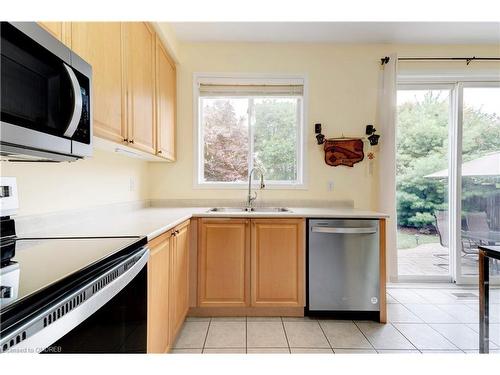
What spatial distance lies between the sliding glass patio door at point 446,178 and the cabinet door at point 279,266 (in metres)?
1.55

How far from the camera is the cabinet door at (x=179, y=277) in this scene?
180cm

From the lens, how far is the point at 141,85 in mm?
1929

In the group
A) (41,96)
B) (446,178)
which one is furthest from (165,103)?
(446,178)

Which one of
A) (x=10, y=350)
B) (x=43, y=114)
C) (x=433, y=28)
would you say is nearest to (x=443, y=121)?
(x=433, y=28)

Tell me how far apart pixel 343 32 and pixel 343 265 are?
2228mm

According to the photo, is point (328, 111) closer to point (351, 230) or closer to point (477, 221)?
point (351, 230)

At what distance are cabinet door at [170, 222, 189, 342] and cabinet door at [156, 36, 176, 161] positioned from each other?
76cm

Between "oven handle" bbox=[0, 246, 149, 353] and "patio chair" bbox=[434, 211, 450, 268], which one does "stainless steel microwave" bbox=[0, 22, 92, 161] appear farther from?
"patio chair" bbox=[434, 211, 450, 268]

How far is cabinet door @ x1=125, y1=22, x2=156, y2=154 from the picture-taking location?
68.6 inches

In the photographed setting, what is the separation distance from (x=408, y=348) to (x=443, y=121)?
2.50 meters

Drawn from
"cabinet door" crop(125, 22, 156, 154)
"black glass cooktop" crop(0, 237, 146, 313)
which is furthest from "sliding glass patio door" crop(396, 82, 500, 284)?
"black glass cooktop" crop(0, 237, 146, 313)

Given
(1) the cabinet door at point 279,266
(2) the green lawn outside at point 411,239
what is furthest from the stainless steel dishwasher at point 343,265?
(2) the green lawn outside at point 411,239

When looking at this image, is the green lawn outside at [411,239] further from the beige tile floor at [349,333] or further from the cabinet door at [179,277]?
the cabinet door at [179,277]
